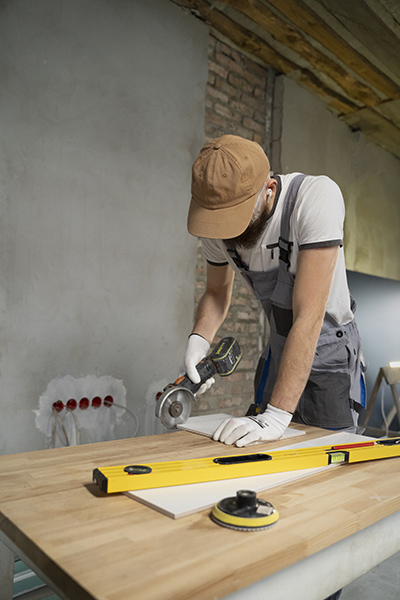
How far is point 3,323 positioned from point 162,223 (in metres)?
1.12

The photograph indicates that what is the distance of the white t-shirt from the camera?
1.43 meters

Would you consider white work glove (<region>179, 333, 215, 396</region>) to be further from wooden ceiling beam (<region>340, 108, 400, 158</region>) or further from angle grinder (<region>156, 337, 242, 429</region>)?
wooden ceiling beam (<region>340, 108, 400, 158</region>)

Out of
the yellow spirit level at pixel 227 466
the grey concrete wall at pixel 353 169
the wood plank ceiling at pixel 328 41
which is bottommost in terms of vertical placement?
the yellow spirit level at pixel 227 466

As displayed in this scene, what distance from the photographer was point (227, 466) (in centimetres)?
93

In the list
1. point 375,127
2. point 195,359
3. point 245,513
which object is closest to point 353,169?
point 375,127

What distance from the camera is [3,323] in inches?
84.7

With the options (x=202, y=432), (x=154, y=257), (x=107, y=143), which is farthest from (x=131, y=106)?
(x=202, y=432)

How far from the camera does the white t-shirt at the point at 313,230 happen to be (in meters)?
1.43

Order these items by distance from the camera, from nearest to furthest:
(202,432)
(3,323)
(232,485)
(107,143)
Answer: (232,485) < (202,432) < (3,323) < (107,143)

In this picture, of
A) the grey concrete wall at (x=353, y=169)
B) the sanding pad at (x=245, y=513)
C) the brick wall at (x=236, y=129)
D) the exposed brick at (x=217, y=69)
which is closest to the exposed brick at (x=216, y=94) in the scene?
the brick wall at (x=236, y=129)

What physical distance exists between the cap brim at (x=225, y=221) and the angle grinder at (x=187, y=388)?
36 centimetres

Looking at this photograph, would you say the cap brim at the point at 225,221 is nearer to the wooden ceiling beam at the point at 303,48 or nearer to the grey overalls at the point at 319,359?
the grey overalls at the point at 319,359

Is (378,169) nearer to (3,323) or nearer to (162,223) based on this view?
(162,223)


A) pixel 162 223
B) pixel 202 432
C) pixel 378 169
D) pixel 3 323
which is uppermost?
pixel 378 169
